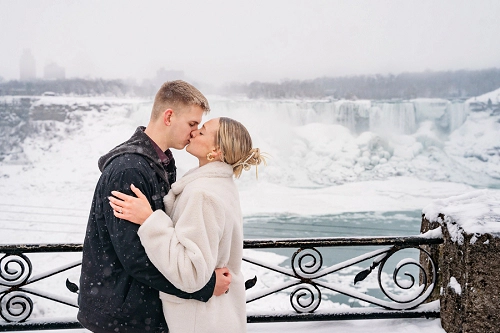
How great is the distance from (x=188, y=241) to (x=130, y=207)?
0.79ft

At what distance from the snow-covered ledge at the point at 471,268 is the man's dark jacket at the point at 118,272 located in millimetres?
1669

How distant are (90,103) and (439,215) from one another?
39.6 metres

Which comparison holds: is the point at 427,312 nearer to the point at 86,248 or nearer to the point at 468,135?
the point at 86,248

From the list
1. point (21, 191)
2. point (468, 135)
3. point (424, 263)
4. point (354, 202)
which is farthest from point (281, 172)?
point (424, 263)

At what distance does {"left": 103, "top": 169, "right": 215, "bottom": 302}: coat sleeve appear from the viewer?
66.2 inches

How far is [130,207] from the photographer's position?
167 cm

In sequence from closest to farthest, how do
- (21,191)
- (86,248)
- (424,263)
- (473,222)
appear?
(86,248)
(473,222)
(424,263)
(21,191)

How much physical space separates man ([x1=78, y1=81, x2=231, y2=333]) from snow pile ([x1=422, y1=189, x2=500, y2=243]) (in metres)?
1.62

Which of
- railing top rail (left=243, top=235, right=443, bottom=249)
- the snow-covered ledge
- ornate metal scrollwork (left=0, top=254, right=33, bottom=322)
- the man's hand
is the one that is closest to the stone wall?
the snow-covered ledge

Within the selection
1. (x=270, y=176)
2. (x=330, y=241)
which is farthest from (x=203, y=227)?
(x=270, y=176)

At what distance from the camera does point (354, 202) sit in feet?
129

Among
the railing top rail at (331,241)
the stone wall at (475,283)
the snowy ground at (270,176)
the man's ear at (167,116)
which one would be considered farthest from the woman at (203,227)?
the snowy ground at (270,176)

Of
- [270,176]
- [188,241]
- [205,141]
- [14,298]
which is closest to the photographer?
[188,241]

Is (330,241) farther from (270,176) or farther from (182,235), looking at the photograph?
(270,176)
